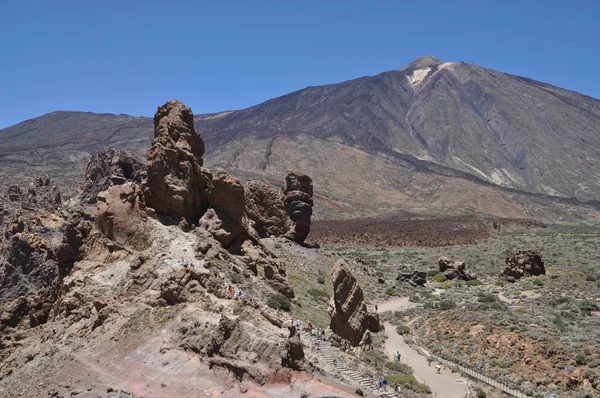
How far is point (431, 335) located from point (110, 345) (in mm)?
17941

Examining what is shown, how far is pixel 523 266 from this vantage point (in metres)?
43.6

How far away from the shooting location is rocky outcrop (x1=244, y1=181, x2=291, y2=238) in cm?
3988

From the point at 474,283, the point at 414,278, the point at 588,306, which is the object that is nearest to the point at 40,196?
the point at 414,278

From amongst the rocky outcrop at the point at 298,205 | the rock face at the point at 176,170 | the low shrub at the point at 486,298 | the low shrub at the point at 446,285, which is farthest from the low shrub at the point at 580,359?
the rocky outcrop at the point at 298,205

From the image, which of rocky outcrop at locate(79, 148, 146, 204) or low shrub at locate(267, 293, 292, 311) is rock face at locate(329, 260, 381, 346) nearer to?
low shrub at locate(267, 293, 292, 311)

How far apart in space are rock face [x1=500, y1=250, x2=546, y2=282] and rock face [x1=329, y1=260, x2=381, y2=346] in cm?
2321

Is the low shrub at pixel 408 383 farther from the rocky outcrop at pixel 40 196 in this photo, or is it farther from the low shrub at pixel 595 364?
the rocky outcrop at pixel 40 196

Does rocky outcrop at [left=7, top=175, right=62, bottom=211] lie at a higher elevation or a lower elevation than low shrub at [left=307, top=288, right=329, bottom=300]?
higher

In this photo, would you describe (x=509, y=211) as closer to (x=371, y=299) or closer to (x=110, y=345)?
(x=371, y=299)

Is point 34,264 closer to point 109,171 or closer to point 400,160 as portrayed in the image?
point 109,171

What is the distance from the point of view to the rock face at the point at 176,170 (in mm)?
22047

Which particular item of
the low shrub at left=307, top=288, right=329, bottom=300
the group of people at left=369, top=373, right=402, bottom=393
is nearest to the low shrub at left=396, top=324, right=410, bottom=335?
the low shrub at left=307, top=288, right=329, bottom=300

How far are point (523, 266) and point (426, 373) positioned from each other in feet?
80.4

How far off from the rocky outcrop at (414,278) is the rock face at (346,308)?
19.8 meters
